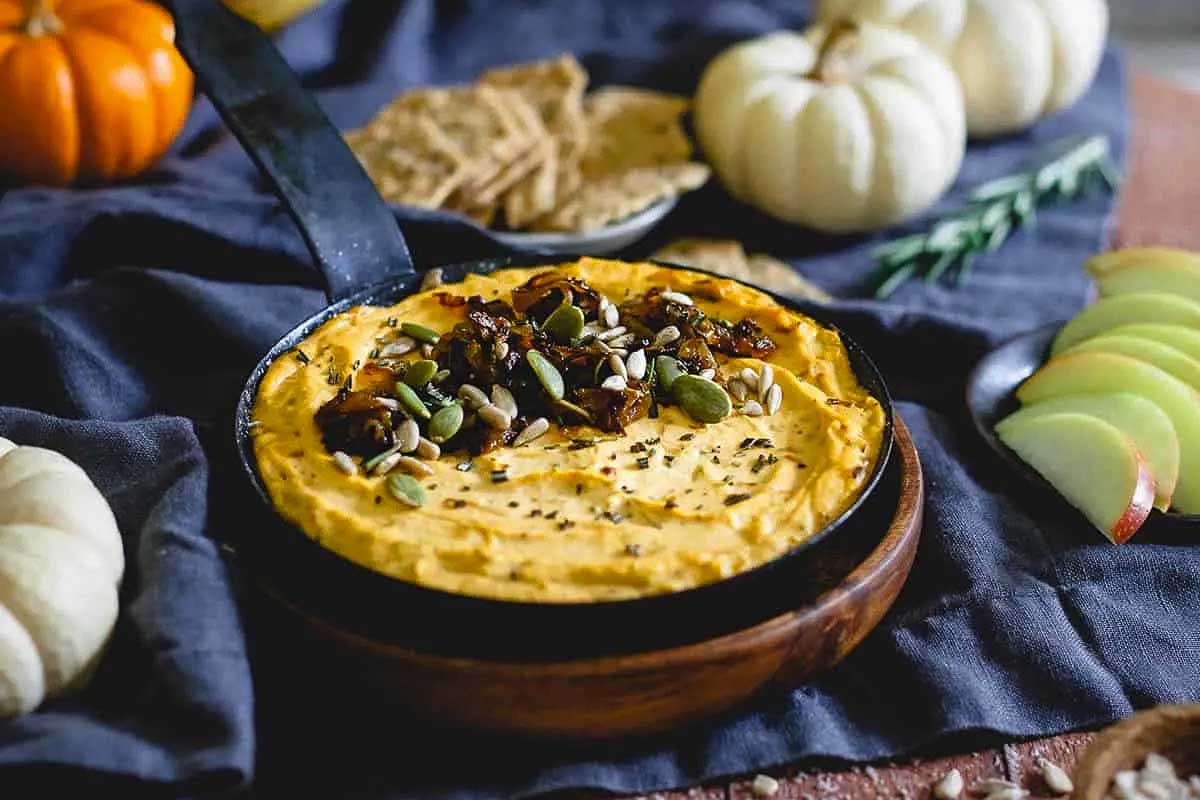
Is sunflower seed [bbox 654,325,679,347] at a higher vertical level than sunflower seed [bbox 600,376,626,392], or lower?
lower

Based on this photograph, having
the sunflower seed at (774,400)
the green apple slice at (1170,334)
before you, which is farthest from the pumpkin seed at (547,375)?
the green apple slice at (1170,334)

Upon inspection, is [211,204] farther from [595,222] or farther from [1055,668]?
[1055,668]

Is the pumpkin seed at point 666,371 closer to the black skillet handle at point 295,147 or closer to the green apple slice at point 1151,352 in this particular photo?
the black skillet handle at point 295,147

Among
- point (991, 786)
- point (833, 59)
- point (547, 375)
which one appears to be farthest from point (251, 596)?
point (833, 59)

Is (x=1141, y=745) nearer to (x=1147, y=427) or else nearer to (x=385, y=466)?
(x=1147, y=427)

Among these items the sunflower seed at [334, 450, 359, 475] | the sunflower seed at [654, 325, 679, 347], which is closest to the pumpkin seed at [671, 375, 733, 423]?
the sunflower seed at [654, 325, 679, 347]

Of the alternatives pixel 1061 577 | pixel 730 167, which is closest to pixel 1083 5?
pixel 730 167

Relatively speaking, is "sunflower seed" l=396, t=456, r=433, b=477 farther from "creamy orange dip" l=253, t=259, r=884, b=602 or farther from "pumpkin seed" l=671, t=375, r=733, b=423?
"pumpkin seed" l=671, t=375, r=733, b=423
